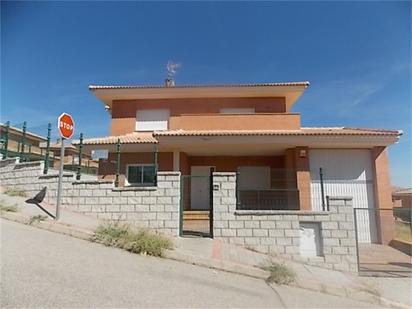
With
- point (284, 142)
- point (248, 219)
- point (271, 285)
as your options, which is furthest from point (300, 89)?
point (271, 285)

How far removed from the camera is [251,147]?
14.0 m

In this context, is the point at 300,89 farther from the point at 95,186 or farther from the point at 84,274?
the point at 84,274

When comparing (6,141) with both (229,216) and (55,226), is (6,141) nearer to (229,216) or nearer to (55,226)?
(55,226)

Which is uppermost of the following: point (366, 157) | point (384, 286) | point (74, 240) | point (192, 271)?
point (366, 157)

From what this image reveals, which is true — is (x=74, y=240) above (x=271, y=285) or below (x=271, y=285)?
above

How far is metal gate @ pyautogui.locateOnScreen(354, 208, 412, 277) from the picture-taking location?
8.25 meters

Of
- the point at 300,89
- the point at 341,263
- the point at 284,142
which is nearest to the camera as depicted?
the point at 341,263

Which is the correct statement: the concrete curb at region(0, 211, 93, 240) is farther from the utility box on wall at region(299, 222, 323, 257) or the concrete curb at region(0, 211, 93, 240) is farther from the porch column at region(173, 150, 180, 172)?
the porch column at region(173, 150, 180, 172)

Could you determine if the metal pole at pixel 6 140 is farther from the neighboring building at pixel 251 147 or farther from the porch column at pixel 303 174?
the porch column at pixel 303 174

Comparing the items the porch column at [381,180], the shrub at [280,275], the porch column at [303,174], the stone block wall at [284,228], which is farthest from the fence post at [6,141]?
the porch column at [381,180]

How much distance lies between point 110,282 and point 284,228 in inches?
197

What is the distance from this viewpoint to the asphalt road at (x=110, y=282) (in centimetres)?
431

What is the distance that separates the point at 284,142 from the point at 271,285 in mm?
7985

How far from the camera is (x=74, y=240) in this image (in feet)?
23.2
